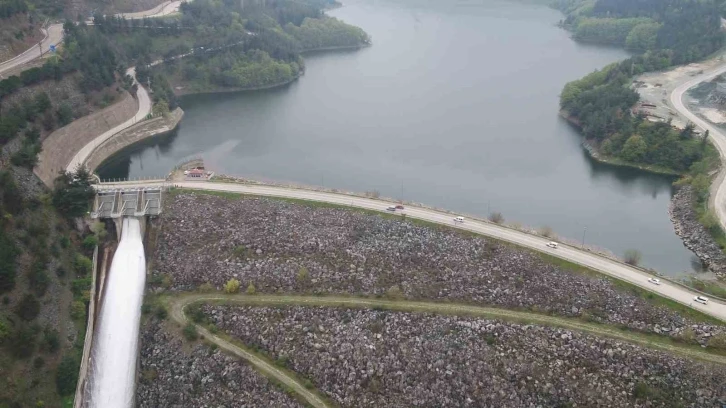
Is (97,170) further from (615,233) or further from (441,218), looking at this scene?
(615,233)

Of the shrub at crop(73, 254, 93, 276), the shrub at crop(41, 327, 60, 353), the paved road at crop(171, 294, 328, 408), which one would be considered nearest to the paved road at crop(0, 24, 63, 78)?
the shrub at crop(73, 254, 93, 276)

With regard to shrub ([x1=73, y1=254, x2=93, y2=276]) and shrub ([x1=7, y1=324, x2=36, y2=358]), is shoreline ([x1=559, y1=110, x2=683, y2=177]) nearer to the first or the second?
shrub ([x1=73, y1=254, x2=93, y2=276])

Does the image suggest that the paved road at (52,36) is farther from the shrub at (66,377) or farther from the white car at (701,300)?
the white car at (701,300)

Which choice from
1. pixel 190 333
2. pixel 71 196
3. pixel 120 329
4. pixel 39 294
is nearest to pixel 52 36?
pixel 71 196

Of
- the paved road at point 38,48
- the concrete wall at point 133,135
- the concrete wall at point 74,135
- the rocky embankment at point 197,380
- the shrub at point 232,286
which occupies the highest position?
the paved road at point 38,48

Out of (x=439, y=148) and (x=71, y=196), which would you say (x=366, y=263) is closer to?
(x=71, y=196)

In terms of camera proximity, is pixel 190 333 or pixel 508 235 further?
pixel 508 235

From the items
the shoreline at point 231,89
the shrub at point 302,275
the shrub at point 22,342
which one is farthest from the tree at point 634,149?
the shrub at point 22,342
